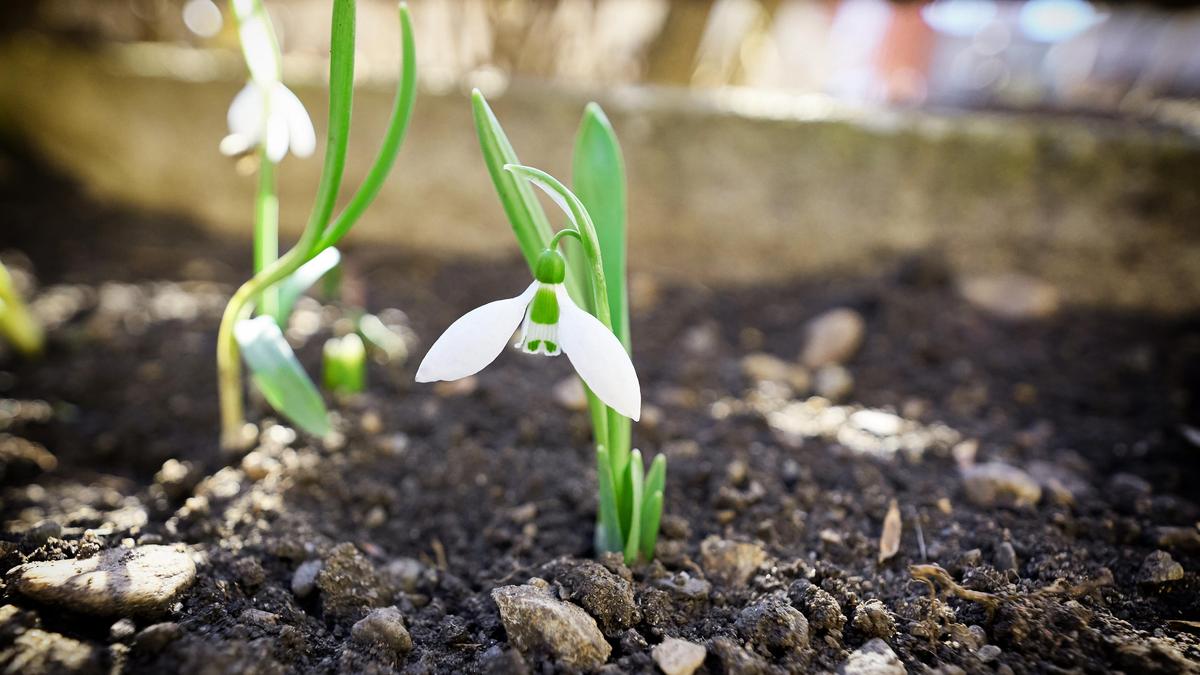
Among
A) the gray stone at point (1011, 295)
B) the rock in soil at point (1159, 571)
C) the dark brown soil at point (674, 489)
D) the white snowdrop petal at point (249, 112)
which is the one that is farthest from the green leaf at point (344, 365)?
the gray stone at point (1011, 295)

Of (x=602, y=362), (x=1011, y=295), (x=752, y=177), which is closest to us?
(x=602, y=362)

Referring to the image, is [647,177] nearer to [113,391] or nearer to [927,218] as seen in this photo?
[927,218]

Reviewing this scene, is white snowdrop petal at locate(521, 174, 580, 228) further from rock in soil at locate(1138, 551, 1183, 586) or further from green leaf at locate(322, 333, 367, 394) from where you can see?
rock in soil at locate(1138, 551, 1183, 586)

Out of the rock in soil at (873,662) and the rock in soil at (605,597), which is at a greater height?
the rock in soil at (605,597)

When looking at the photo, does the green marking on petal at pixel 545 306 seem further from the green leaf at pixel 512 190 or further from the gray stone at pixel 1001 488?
the gray stone at pixel 1001 488

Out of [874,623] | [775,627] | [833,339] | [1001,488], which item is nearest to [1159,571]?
[1001,488]

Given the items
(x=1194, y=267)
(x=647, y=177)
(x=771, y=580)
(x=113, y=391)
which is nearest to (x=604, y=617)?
(x=771, y=580)

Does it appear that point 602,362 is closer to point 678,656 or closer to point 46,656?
point 678,656

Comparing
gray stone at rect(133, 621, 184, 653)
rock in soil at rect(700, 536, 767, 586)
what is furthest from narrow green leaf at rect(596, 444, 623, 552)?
gray stone at rect(133, 621, 184, 653)
